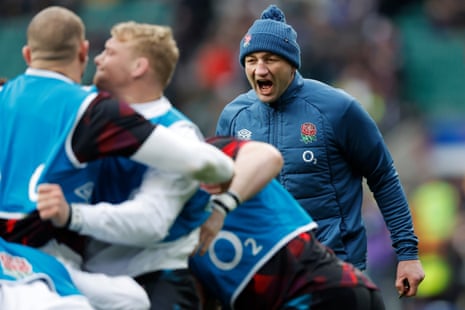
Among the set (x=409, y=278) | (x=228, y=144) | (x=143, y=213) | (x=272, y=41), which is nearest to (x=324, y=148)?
(x=272, y=41)

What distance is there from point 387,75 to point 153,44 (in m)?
11.2

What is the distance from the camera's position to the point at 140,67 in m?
5.43

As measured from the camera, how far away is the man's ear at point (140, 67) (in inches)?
214

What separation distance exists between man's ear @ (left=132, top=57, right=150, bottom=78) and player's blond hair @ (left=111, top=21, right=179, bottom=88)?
3cm

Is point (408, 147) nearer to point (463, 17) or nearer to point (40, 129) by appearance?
point (463, 17)

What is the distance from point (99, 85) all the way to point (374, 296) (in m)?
1.60

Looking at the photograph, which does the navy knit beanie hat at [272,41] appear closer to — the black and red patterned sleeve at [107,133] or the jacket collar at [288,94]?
the jacket collar at [288,94]

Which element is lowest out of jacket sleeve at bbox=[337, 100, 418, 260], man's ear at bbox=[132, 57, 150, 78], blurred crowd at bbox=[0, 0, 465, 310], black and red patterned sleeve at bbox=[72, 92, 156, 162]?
blurred crowd at bbox=[0, 0, 465, 310]

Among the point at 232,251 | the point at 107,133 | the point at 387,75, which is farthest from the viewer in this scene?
the point at 387,75

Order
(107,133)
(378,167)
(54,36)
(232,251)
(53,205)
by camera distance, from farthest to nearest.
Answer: (378,167) < (232,251) < (54,36) < (107,133) < (53,205)

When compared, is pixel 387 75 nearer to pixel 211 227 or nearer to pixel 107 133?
pixel 211 227

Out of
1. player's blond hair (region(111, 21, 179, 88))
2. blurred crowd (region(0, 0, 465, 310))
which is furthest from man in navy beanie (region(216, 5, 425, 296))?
blurred crowd (region(0, 0, 465, 310))

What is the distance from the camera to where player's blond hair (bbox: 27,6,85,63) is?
5.23 metres

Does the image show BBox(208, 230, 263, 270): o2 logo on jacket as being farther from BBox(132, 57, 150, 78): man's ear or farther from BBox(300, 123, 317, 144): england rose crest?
BBox(300, 123, 317, 144): england rose crest
